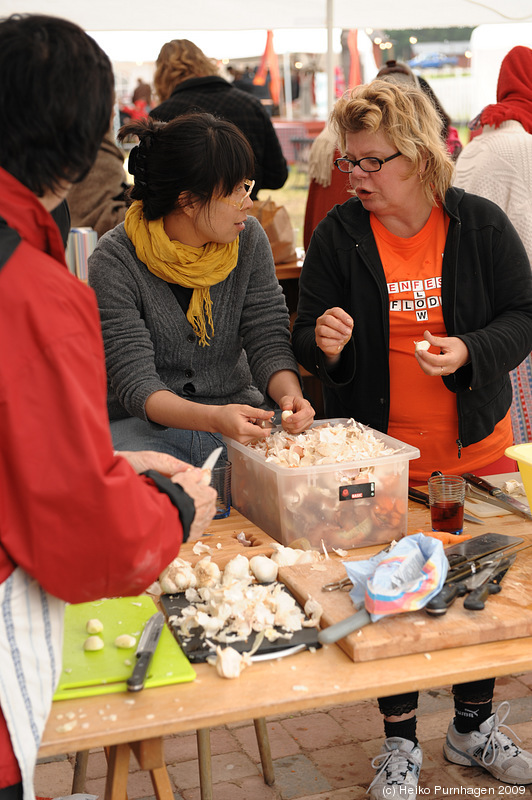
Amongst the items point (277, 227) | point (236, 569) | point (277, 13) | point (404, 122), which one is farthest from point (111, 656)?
point (277, 13)

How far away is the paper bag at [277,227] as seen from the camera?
4379mm

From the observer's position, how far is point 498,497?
7.02ft

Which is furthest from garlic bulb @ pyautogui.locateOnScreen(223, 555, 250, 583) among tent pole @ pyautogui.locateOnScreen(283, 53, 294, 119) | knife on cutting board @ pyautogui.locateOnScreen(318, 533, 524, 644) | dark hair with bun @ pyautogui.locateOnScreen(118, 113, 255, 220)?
tent pole @ pyautogui.locateOnScreen(283, 53, 294, 119)

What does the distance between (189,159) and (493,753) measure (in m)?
1.91

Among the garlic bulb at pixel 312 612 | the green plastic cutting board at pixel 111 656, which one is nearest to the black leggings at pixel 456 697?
the garlic bulb at pixel 312 612

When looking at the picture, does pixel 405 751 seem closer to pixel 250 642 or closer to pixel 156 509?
pixel 250 642

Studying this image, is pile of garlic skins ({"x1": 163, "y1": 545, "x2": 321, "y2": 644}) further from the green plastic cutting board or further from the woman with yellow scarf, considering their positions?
the woman with yellow scarf

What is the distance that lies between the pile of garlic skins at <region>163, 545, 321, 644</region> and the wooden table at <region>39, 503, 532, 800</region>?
8 centimetres

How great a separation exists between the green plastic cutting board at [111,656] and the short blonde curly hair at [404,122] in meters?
1.47

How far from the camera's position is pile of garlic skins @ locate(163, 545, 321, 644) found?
1530mm

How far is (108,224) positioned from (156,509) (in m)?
3.69

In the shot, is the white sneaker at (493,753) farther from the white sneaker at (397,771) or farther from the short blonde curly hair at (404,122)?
the short blonde curly hair at (404,122)

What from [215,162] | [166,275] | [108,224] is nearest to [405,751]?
[166,275]

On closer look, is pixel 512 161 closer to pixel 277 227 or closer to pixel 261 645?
pixel 277 227
